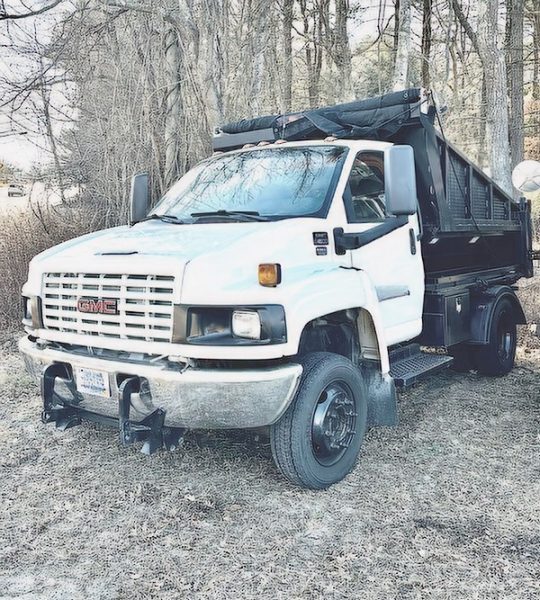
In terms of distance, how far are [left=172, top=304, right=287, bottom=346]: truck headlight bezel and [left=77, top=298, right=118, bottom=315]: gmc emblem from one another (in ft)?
1.73

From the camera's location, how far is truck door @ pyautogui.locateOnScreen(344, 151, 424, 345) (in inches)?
186

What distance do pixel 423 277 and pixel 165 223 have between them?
2.28m

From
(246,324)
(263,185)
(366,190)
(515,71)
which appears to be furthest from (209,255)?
(515,71)

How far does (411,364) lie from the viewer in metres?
5.29

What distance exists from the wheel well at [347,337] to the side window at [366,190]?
75cm

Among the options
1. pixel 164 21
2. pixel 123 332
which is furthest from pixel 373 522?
pixel 164 21

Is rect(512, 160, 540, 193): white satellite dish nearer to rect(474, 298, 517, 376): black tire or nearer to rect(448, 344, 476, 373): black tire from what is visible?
rect(474, 298, 517, 376): black tire

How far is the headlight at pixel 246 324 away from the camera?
360 centimetres

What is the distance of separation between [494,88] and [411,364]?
10.2m

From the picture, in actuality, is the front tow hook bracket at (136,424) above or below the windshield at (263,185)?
below

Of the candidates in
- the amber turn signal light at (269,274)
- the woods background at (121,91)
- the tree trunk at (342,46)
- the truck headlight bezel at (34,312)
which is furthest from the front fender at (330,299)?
the tree trunk at (342,46)

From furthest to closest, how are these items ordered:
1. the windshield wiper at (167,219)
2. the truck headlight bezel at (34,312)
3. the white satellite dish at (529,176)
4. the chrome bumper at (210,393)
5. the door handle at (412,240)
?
the white satellite dish at (529,176)
the door handle at (412,240)
the windshield wiper at (167,219)
the truck headlight bezel at (34,312)
the chrome bumper at (210,393)

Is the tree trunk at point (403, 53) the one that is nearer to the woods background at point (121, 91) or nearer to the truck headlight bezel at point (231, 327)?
the woods background at point (121, 91)

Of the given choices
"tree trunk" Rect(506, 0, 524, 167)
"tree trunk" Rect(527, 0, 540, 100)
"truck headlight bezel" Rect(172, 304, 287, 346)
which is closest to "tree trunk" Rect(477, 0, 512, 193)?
"tree trunk" Rect(506, 0, 524, 167)
